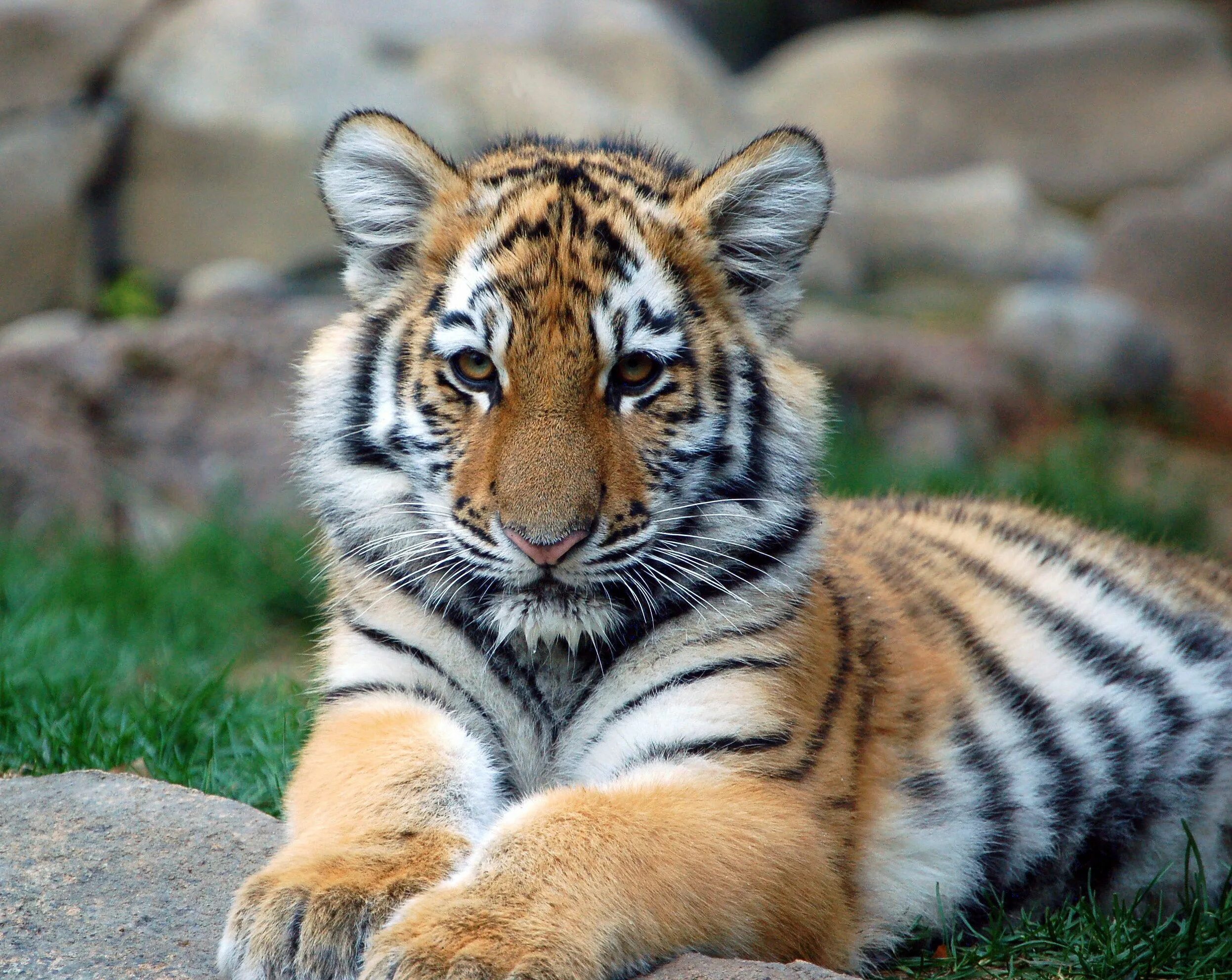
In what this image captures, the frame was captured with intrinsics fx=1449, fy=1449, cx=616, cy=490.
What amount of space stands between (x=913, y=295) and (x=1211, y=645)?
28.7 feet

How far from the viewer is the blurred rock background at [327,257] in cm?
667

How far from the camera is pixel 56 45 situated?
8141 mm

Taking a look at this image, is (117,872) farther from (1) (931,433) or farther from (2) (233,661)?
(1) (931,433)

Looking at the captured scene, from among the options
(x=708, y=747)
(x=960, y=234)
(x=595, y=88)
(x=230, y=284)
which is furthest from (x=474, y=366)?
(x=960, y=234)

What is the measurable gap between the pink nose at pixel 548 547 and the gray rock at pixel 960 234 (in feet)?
33.1

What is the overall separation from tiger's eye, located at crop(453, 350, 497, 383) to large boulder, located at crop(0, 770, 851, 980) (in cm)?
103

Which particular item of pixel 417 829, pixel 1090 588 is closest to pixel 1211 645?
pixel 1090 588

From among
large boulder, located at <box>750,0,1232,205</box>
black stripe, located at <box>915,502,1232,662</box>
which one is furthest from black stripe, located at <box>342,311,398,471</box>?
large boulder, located at <box>750,0,1232,205</box>

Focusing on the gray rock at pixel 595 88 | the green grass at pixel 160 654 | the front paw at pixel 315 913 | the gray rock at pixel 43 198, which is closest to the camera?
the front paw at pixel 315 913

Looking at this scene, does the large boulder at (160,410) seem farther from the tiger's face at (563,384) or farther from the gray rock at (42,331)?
the tiger's face at (563,384)

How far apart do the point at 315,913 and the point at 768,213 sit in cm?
171

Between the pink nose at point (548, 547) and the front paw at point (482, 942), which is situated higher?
the pink nose at point (548, 547)

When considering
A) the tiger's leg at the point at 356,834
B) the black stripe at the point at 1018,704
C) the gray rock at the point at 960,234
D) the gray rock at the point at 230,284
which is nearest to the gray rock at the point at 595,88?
the gray rock at the point at 230,284

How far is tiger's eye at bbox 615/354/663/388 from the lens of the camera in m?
2.85
